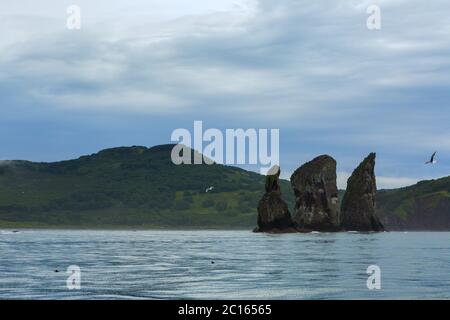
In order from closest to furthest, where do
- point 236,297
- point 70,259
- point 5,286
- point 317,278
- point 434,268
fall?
point 236,297 → point 5,286 → point 317,278 → point 434,268 → point 70,259

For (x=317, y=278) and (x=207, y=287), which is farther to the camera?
(x=317, y=278)

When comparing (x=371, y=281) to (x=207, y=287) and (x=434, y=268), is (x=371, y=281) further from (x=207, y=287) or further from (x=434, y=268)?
(x=434, y=268)

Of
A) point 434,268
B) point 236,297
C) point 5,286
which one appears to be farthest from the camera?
point 434,268

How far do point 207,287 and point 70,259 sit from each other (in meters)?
43.3

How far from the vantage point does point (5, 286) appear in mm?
61156

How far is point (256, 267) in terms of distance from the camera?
84625 mm

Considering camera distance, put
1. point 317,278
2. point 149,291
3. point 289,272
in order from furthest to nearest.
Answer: point 289,272 < point 317,278 < point 149,291
